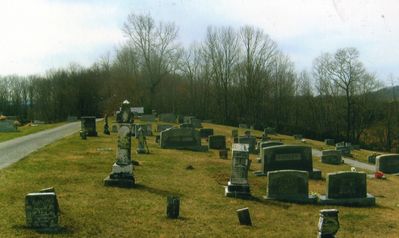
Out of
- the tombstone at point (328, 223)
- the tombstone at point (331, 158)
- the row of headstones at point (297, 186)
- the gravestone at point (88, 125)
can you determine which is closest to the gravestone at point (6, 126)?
the gravestone at point (88, 125)

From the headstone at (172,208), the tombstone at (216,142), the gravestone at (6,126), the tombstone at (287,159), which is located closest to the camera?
the headstone at (172,208)

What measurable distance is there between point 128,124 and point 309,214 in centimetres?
582

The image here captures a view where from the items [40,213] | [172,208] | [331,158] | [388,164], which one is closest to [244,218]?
[172,208]

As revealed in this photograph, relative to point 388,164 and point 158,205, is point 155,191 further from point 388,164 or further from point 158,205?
point 388,164

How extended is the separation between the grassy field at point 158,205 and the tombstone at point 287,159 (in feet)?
2.86

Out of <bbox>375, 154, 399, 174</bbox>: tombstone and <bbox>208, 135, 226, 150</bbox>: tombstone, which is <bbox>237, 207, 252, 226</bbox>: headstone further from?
<bbox>208, 135, 226, 150</bbox>: tombstone

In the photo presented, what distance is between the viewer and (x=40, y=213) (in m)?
9.16

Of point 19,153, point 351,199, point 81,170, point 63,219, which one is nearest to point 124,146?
point 81,170

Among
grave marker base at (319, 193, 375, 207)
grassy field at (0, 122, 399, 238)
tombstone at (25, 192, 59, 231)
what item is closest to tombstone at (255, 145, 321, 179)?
grassy field at (0, 122, 399, 238)

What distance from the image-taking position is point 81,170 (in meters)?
16.7

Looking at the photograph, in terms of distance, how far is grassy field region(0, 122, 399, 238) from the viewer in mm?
9984

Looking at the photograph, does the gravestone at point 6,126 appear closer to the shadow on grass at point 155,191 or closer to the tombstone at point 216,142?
the tombstone at point 216,142

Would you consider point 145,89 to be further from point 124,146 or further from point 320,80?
point 124,146

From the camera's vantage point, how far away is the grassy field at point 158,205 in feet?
32.8
